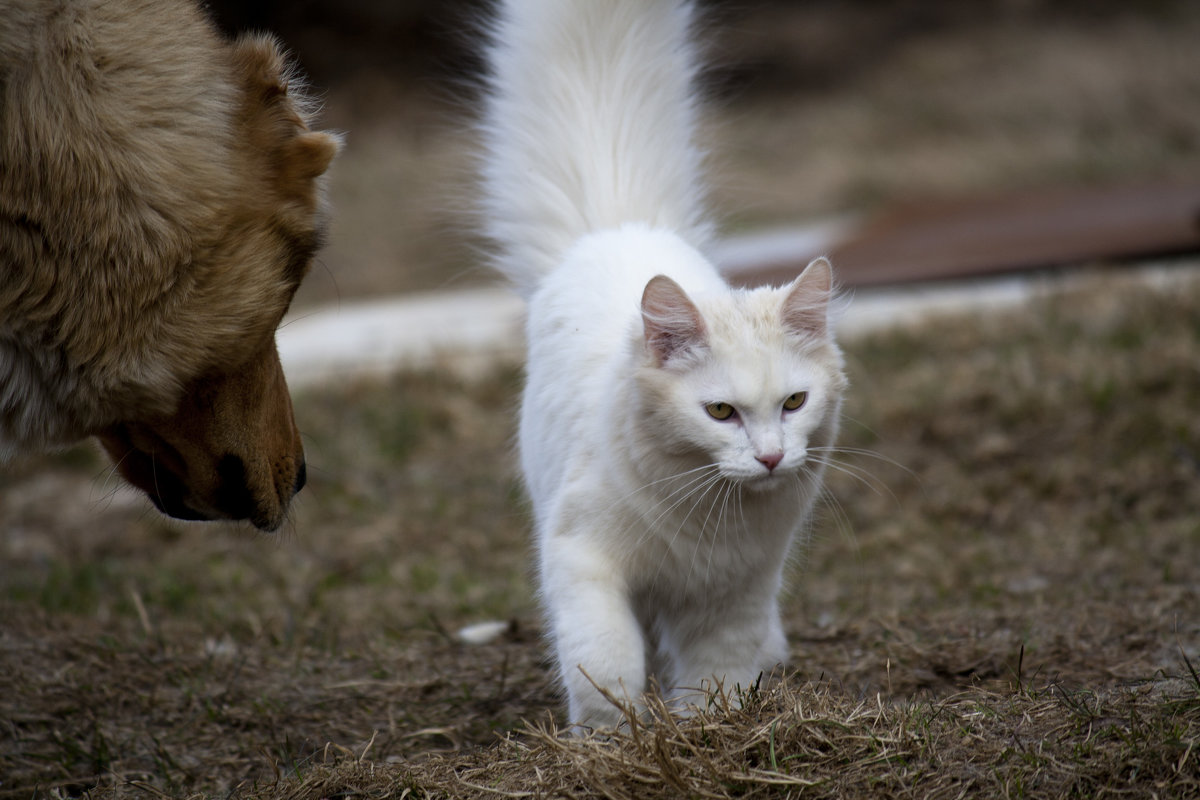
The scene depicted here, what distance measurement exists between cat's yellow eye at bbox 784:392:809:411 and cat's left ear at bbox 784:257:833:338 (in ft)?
0.51

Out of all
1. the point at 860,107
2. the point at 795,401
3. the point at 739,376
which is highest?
the point at 739,376

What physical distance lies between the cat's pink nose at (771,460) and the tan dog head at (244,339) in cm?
118

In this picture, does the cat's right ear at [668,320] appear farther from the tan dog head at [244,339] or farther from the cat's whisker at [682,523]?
the tan dog head at [244,339]

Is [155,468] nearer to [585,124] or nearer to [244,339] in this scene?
[244,339]

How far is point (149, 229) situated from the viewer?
249 cm

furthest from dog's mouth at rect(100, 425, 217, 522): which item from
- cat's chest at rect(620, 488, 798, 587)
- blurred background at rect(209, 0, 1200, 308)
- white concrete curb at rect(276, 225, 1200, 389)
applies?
blurred background at rect(209, 0, 1200, 308)

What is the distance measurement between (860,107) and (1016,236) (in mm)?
6958

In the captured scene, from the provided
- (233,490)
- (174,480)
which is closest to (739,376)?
(233,490)

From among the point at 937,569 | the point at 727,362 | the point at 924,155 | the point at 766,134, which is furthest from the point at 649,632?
the point at 766,134

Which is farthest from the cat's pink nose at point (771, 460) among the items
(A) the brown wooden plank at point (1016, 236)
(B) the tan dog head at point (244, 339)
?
(A) the brown wooden plank at point (1016, 236)

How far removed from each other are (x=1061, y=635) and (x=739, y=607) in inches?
45.2

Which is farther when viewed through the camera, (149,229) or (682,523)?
(682,523)

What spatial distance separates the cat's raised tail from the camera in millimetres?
3717

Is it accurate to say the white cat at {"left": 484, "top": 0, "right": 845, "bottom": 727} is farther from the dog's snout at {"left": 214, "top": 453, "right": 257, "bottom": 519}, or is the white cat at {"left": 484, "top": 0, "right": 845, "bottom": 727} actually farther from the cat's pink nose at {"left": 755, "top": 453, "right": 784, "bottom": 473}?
the dog's snout at {"left": 214, "top": 453, "right": 257, "bottom": 519}
